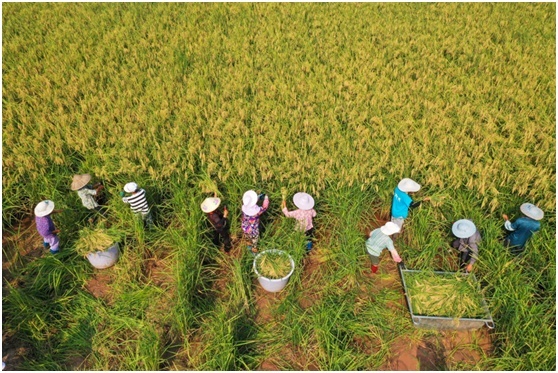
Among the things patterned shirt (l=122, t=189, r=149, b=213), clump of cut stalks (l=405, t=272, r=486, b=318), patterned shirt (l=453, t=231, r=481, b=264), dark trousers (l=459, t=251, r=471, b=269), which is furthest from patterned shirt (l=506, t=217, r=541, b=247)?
patterned shirt (l=122, t=189, r=149, b=213)

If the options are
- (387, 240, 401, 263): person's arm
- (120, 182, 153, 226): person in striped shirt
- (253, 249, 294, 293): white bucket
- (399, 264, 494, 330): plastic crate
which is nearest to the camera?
(399, 264, 494, 330): plastic crate

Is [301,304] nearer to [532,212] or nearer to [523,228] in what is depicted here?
[523,228]

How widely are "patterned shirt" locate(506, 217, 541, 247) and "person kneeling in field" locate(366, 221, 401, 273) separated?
4.35 feet

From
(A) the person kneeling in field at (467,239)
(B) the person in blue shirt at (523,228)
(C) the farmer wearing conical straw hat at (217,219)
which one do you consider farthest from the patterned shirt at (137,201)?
(B) the person in blue shirt at (523,228)

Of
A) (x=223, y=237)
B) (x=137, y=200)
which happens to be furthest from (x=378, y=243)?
(x=137, y=200)

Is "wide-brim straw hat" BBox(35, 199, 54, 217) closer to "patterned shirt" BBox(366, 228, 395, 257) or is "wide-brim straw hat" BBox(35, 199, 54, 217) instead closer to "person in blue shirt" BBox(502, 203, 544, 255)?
"patterned shirt" BBox(366, 228, 395, 257)

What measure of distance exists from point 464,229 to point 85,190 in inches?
180

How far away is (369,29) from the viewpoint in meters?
8.27

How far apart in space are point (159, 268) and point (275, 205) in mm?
1653

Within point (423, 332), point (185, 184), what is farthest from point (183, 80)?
point (423, 332)

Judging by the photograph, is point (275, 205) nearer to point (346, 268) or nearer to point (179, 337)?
point (346, 268)

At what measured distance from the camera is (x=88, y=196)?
4.42 metres

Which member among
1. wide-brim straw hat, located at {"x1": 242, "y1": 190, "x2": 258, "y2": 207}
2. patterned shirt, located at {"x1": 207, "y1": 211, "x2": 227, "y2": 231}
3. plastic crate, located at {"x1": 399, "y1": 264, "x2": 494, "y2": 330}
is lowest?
plastic crate, located at {"x1": 399, "y1": 264, "x2": 494, "y2": 330}

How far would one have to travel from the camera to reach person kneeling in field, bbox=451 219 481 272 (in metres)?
3.89
